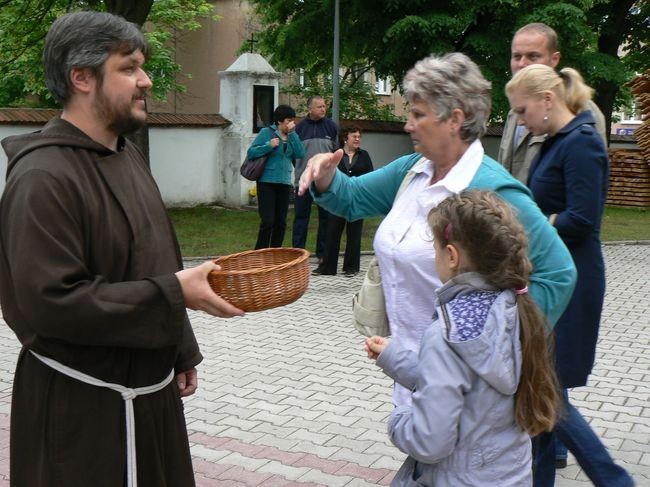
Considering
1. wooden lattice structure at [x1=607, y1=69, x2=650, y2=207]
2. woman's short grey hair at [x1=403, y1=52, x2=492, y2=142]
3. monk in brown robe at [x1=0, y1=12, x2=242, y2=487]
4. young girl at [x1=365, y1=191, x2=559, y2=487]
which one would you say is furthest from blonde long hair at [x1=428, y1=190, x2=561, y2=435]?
wooden lattice structure at [x1=607, y1=69, x2=650, y2=207]

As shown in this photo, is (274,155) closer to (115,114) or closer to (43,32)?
(115,114)

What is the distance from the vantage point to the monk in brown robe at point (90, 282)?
7.75 feet

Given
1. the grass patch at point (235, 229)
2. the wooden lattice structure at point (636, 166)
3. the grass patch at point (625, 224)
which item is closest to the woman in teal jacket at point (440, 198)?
the grass patch at point (235, 229)

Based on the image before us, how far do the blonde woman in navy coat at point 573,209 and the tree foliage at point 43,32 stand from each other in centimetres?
1053

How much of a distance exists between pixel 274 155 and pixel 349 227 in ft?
4.08

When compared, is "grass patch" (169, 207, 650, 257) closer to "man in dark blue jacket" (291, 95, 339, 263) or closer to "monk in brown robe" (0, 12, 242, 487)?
"man in dark blue jacket" (291, 95, 339, 263)

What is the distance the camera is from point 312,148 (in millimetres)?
11188

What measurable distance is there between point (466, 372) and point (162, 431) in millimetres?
880

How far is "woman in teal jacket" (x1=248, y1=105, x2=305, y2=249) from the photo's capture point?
36.4 feet

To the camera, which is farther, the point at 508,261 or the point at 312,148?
the point at 312,148

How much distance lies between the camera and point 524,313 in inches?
108

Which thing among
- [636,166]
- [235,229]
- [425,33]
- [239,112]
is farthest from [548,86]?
[636,166]

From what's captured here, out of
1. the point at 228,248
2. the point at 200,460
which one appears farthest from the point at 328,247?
the point at 200,460

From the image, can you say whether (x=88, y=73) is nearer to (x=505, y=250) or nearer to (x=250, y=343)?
(x=505, y=250)
